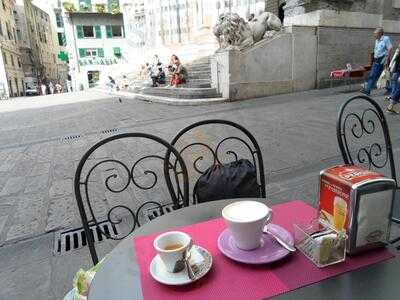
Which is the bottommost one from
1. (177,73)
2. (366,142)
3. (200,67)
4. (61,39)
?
(366,142)

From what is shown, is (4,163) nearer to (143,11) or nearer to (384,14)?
(384,14)

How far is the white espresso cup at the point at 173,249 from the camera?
98 cm

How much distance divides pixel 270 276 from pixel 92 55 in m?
41.2

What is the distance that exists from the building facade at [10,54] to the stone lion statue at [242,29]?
2760 centimetres

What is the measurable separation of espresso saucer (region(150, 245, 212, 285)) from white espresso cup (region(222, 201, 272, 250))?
4.6 inches

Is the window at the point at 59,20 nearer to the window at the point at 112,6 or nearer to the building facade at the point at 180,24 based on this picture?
the window at the point at 112,6

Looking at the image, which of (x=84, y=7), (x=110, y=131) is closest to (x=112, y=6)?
(x=84, y=7)

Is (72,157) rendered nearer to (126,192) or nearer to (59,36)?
(126,192)

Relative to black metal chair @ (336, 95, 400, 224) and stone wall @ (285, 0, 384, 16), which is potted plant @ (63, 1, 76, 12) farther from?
black metal chair @ (336, 95, 400, 224)

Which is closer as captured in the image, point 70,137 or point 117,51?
point 70,137

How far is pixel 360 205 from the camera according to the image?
38.5 inches

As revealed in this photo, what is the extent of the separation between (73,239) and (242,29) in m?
8.67

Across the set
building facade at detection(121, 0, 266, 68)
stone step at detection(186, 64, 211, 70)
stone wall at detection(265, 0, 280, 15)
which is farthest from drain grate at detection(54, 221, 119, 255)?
building facade at detection(121, 0, 266, 68)

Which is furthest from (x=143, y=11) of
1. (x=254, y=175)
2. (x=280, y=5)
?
(x=254, y=175)
